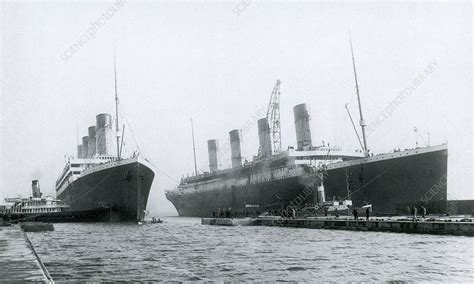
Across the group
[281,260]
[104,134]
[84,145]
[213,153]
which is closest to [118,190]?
[104,134]

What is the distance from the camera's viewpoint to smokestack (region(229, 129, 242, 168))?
6931 cm

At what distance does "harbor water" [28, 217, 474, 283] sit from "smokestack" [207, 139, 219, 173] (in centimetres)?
5335

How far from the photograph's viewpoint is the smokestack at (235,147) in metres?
69.3

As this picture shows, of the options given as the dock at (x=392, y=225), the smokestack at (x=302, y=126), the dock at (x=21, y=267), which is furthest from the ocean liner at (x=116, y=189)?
the dock at (x=21, y=267)

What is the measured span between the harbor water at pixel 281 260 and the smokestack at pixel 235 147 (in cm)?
4639

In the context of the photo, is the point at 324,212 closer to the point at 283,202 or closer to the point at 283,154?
the point at 283,202

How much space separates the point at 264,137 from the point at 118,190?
958 inches

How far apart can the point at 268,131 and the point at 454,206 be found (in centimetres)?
3395

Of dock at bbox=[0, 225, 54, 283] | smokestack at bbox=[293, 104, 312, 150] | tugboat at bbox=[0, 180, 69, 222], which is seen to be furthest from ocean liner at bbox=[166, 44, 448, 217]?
dock at bbox=[0, 225, 54, 283]

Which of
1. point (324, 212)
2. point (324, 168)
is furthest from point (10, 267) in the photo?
point (324, 168)

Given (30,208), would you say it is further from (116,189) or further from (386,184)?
(386,184)

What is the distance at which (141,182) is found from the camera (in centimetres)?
4544

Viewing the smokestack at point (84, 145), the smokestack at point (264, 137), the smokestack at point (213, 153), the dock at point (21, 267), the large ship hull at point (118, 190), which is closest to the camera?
the dock at point (21, 267)

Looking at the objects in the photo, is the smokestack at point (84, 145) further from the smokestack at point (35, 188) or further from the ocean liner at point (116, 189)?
the ocean liner at point (116, 189)
